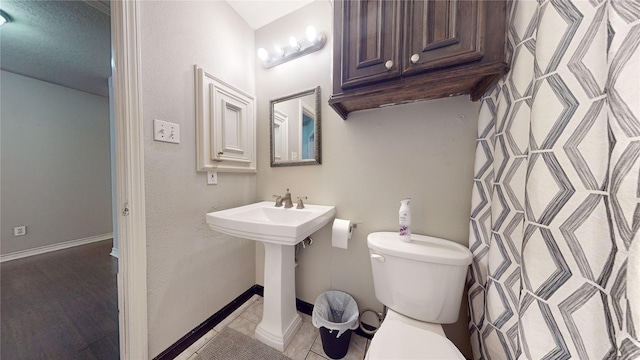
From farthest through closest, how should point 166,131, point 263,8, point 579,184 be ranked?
point 263,8 < point 166,131 < point 579,184

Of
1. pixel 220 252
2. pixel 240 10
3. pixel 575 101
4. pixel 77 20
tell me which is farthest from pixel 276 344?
pixel 77 20

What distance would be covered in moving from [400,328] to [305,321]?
28.8 inches

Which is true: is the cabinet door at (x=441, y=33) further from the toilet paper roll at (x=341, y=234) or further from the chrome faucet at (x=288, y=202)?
the chrome faucet at (x=288, y=202)

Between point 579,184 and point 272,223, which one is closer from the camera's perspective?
point 579,184

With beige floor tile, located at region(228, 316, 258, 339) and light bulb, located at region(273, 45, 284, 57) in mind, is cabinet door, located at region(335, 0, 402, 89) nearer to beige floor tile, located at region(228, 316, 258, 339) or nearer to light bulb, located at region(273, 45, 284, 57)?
light bulb, located at region(273, 45, 284, 57)

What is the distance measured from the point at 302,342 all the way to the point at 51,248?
3566mm

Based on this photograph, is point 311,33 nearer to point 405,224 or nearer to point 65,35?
point 405,224

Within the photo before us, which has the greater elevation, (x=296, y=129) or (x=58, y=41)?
(x=58, y=41)

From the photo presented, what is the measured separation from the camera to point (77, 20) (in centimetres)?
150

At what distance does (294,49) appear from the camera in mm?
1283

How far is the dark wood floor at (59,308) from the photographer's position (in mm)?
1056

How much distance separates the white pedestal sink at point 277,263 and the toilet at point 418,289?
0.38m

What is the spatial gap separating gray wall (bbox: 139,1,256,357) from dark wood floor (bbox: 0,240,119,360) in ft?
1.52

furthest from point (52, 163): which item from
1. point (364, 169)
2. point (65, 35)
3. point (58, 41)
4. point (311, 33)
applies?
point (364, 169)
